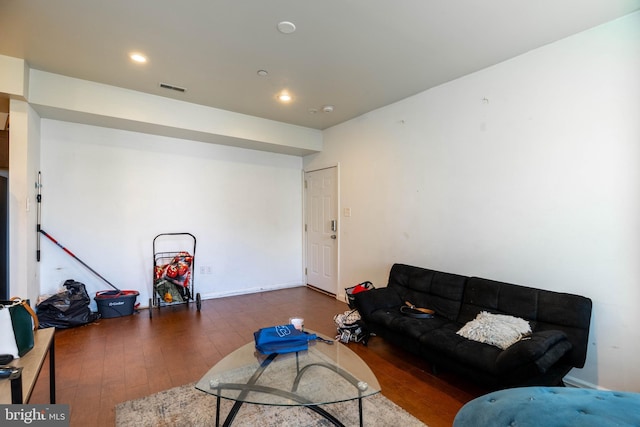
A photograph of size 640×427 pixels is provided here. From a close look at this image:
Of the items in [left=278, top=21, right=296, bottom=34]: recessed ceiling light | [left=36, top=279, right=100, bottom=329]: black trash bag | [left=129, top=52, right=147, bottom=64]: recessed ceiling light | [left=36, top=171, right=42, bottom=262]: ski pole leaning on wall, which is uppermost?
[left=129, top=52, right=147, bottom=64]: recessed ceiling light

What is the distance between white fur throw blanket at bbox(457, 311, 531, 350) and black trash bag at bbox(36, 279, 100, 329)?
13.1 ft

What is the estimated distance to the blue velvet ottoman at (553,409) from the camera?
886mm

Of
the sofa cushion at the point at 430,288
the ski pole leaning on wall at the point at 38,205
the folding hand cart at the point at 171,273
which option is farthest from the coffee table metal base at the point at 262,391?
the ski pole leaning on wall at the point at 38,205

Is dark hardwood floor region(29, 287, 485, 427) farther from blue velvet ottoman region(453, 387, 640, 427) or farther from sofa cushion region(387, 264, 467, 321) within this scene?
blue velvet ottoman region(453, 387, 640, 427)

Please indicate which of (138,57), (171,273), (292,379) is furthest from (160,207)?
(292,379)

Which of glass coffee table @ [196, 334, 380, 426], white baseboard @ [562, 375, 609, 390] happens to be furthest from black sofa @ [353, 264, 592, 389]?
glass coffee table @ [196, 334, 380, 426]

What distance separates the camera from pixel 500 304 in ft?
8.15

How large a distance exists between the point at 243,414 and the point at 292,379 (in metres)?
0.49

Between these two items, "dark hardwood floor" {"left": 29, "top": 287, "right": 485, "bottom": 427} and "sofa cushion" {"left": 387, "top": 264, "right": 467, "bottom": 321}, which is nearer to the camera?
"dark hardwood floor" {"left": 29, "top": 287, "right": 485, "bottom": 427}

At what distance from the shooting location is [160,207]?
4254mm

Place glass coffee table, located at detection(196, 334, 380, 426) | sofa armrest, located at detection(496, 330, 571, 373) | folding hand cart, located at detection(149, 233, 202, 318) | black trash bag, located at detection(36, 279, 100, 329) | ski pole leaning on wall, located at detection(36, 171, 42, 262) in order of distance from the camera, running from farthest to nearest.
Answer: folding hand cart, located at detection(149, 233, 202, 318)
ski pole leaning on wall, located at detection(36, 171, 42, 262)
black trash bag, located at detection(36, 279, 100, 329)
sofa armrest, located at detection(496, 330, 571, 373)
glass coffee table, located at detection(196, 334, 380, 426)

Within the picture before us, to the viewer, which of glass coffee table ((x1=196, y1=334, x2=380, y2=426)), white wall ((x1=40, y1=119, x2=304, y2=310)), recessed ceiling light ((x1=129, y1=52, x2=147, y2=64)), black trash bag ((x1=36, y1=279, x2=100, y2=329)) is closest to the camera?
glass coffee table ((x1=196, y1=334, x2=380, y2=426))

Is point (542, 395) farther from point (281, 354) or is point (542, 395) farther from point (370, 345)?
point (370, 345)

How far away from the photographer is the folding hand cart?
395 centimetres
